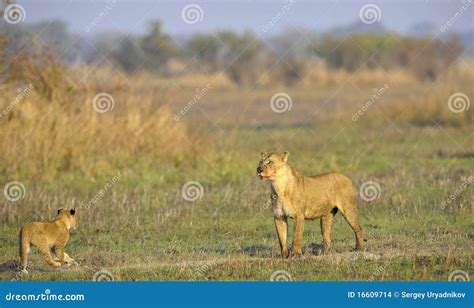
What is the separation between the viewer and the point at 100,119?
19.7 metres

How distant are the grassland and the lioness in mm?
351

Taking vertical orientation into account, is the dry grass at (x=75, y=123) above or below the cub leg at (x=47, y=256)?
above

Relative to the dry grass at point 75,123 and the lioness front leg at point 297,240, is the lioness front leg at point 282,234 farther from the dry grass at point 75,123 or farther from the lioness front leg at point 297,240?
the dry grass at point 75,123

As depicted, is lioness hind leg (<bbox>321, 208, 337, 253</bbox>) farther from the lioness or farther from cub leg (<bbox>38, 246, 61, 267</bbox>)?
cub leg (<bbox>38, 246, 61, 267</bbox>)

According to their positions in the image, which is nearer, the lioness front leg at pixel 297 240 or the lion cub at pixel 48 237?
the lion cub at pixel 48 237

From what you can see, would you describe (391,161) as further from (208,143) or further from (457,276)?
(457,276)

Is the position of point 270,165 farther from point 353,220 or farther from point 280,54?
point 280,54

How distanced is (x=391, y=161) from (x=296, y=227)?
380 inches

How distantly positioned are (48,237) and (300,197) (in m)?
2.89

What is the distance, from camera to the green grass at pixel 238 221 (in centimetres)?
1121

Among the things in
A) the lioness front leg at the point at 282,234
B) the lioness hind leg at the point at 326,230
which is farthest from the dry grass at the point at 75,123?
the lioness front leg at the point at 282,234

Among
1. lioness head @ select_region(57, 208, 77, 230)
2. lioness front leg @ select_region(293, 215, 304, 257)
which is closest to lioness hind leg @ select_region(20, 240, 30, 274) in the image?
lioness head @ select_region(57, 208, 77, 230)

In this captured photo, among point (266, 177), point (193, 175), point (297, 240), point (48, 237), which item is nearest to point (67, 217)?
point (48, 237)

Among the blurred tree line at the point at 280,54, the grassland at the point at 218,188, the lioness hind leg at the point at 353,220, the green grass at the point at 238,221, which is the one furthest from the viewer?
the blurred tree line at the point at 280,54
